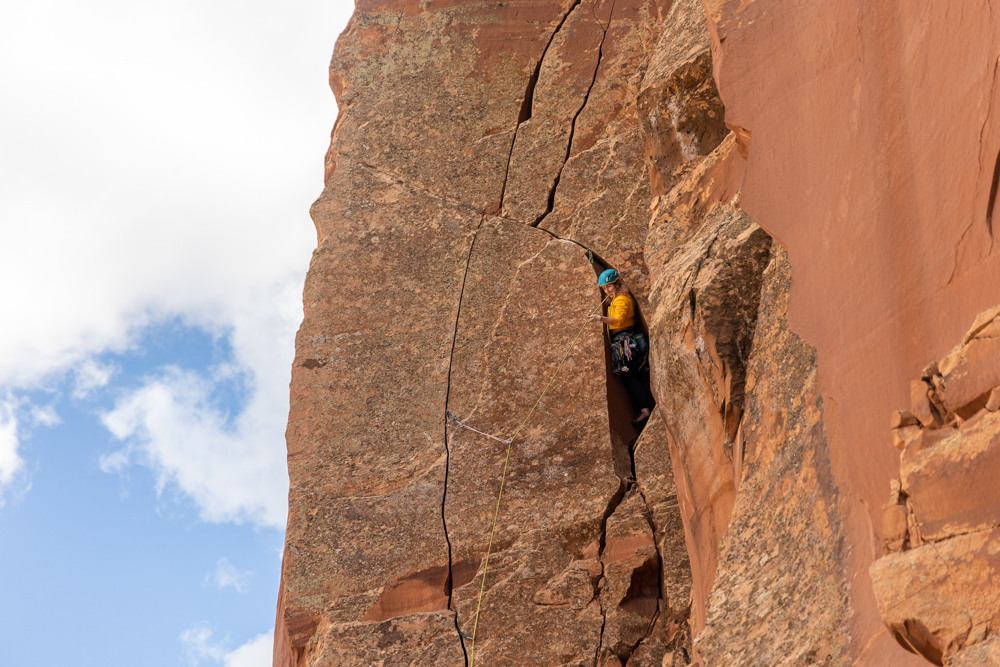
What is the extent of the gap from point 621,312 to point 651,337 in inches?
64.6

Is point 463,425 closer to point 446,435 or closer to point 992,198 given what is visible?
point 446,435

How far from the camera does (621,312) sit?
7523 mm

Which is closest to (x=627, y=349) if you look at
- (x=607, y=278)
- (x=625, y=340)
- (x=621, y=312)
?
(x=625, y=340)

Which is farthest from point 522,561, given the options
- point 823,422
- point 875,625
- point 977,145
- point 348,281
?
point 977,145

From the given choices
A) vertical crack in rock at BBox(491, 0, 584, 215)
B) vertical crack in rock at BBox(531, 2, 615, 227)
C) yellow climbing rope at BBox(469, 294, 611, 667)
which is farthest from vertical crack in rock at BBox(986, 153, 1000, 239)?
vertical crack in rock at BBox(491, 0, 584, 215)

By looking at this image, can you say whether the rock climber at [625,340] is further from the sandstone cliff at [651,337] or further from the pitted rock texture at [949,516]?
the pitted rock texture at [949,516]

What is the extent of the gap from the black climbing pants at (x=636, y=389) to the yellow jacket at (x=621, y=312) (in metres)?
0.39

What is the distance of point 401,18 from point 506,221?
262cm

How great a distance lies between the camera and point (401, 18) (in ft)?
30.7

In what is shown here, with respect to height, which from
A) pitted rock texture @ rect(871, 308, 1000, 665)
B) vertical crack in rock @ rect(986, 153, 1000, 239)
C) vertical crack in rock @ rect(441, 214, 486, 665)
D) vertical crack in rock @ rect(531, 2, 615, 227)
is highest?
vertical crack in rock @ rect(531, 2, 615, 227)

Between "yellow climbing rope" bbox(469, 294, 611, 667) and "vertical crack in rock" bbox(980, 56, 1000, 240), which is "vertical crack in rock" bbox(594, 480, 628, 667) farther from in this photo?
"vertical crack in rock" bbox(980, 56, 1000, 240)

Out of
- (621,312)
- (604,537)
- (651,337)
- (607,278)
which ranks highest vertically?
(607,278)

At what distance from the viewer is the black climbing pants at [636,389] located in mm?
7582

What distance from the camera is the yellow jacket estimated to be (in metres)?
7.49
